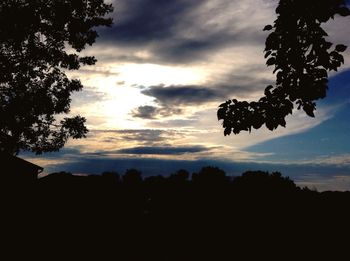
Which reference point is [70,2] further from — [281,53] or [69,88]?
[281,53]

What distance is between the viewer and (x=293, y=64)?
6.33 meters

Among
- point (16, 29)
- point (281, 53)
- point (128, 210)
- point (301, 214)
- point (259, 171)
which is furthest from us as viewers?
point (259, 171)

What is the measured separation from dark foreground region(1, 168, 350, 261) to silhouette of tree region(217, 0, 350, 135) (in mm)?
7003

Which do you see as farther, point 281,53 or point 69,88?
point 69,88

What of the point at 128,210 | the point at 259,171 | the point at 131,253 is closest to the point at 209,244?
the point at 131,253

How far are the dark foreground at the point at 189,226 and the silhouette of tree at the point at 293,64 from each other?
7.00 metres

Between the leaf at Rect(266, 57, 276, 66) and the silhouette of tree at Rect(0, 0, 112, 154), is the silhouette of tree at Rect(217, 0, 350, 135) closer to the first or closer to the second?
the leaf at Rect(266, 57, 276, 66)

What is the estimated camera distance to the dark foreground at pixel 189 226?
1236 centimetres

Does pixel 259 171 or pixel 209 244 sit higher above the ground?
pixel 259 171

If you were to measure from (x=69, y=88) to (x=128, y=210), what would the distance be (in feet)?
38.2

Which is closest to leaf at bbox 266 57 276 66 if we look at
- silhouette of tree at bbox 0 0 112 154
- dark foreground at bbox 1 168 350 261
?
dark foreground at bbox 1 168 350 261

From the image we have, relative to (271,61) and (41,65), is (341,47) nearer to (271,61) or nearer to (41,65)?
(271,61)

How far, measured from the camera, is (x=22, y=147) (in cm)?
2703

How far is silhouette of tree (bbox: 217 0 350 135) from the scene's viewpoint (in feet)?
19.7
